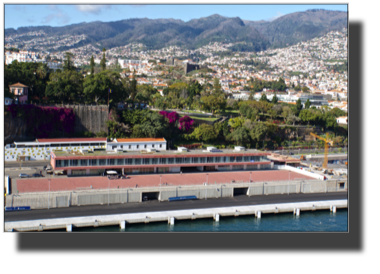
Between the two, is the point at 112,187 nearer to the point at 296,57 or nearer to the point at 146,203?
the point at 146,203

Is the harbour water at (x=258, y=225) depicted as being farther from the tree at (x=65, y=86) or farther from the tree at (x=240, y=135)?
the tree at (x=65, y=86)

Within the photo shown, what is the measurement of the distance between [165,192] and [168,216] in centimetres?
379

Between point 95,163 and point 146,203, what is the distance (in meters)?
6.67

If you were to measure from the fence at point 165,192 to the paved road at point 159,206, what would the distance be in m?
0.55

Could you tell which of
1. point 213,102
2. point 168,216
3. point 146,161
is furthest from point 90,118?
point 168,216

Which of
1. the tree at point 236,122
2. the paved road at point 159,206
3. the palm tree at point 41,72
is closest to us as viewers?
the paved road at point 159,206

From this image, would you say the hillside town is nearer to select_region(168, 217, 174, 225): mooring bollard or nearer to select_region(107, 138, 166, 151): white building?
select_region(107, 138, 166, 151): white building

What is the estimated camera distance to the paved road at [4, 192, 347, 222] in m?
24.3

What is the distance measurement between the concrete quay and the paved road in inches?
33.9

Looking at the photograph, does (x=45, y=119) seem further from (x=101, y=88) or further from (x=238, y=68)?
(x=238, y=68)

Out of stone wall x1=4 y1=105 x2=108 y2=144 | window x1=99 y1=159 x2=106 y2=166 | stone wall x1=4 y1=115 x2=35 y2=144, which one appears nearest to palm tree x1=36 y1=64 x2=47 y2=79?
stone wall x1=4 y1=105 x2=108 y2=144

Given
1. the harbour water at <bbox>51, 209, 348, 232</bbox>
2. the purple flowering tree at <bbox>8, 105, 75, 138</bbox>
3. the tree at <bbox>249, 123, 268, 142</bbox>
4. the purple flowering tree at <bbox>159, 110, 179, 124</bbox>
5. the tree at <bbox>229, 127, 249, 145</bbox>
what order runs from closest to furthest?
the harbour water at <bbox>51, 209, 348, 232</bbox> < the purple flowering tree at <bbox>8, 105, 75, 138</bbox> < the tree at <bbox>229, 127, 249, 145</bbox> < the purple flowering tree at <bbox>159, 110, 179, 124</bbox> < the tree at <bbox>249, 123, 268, 142</bbox>

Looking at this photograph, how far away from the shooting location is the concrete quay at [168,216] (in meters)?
22.8

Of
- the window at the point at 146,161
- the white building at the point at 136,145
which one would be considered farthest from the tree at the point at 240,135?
the window at the point at 146,161
